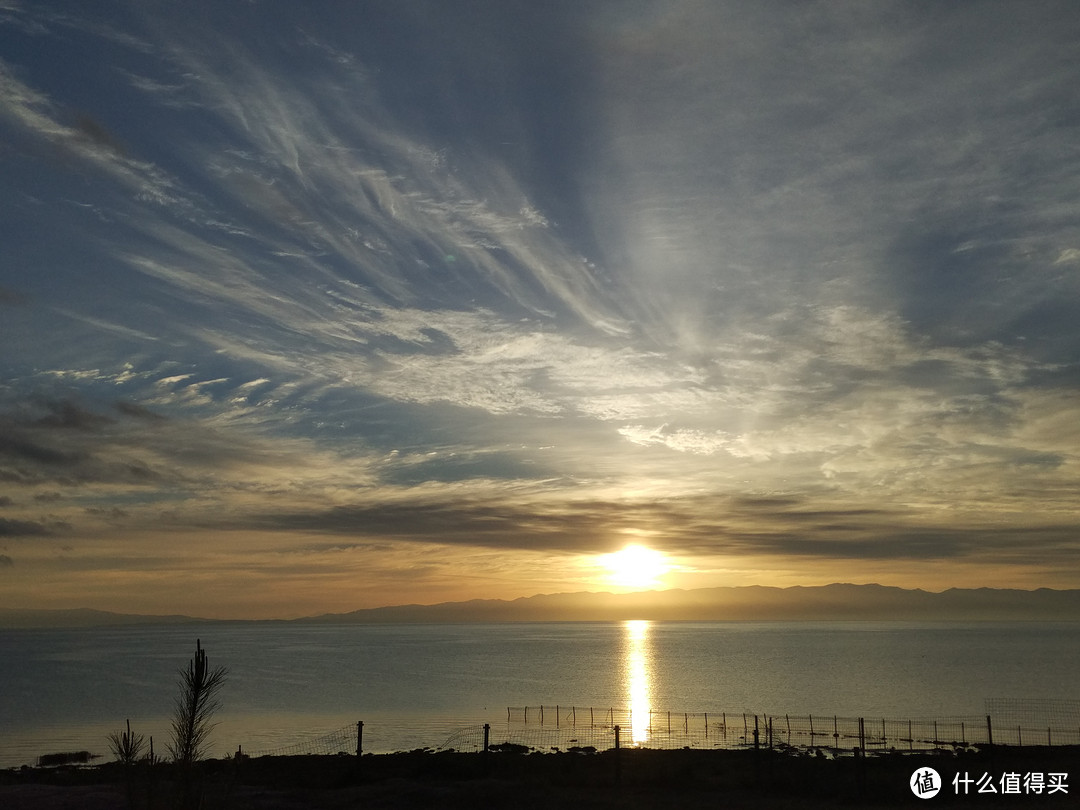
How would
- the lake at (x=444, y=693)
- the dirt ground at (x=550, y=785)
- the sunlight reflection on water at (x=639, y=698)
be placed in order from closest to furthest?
the dirt ground at (x=550, y=785) → the sunlight reflection on water at (x=639, y=698) → the lake at (x=444, y=693)

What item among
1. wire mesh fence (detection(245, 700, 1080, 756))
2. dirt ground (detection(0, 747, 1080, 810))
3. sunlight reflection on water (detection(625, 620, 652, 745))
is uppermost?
dirt ground (detection(0, 747, 1080, 810))

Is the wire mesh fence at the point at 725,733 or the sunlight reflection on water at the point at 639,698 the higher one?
the wire mesh fence at the point at 725,733

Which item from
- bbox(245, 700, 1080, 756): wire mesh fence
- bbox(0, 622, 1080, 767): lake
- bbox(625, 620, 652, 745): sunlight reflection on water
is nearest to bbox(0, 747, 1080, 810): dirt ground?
bbox(245, 700, 1080, 756): wire mesh fence

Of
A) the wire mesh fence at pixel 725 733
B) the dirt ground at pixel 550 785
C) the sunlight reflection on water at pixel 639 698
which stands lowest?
the sunlight reflection on water at pixel 639 698

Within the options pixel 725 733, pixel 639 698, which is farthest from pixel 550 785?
pixel 639 698

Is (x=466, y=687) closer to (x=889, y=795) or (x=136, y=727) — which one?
(x=136, y=727)

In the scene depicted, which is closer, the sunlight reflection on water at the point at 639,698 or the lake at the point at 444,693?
the sunlight reflection on water at the point at 639,698

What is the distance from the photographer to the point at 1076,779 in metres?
34.0

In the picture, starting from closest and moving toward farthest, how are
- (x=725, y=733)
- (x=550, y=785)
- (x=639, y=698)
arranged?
(x=550, y=785), (x=725, y=733), (x=639, y=698)

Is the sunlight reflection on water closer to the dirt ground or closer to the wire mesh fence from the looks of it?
the wire mesh fence

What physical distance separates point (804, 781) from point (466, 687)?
96.3 metres

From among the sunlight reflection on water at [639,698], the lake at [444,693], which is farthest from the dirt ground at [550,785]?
the sunlight reflection on water at [639,698]

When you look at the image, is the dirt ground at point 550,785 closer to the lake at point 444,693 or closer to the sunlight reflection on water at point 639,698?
the lake at point 444,693

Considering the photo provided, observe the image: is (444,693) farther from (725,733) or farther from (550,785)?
(550,785)
